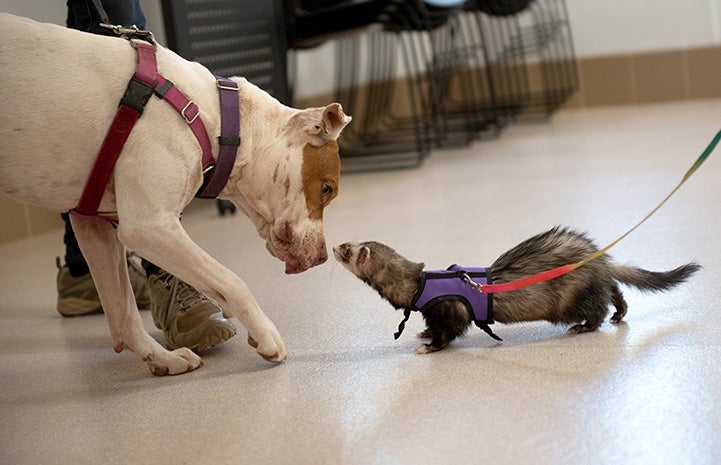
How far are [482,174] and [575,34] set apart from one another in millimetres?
2406

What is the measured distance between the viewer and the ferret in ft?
6.30

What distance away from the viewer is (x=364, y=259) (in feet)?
6.56

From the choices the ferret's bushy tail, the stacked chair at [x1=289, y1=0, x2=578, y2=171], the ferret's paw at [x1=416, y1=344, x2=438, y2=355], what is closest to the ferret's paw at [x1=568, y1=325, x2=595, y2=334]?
the ferret's bushy tail

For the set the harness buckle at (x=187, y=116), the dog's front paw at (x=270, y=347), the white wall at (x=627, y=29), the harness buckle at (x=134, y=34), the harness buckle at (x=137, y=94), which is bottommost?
the dog's front paw at (x=270, y=347)

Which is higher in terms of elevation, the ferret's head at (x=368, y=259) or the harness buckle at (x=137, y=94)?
the harness buckle at (x=137, y=94)

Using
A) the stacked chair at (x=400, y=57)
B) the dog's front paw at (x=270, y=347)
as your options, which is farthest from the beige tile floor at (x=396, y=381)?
the stacked chair at (x=400, y=57)

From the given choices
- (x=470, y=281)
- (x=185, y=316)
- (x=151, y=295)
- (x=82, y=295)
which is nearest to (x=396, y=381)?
(x=470, y=281)

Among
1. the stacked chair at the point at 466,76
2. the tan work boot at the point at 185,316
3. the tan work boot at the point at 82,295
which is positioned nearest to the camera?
the tan work boot at the point at 185,316

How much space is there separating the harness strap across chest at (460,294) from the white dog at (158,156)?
0.23 m

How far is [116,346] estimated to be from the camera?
82.0 inches

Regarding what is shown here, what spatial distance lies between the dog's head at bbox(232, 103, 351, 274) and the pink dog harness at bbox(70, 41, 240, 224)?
0.06 meters

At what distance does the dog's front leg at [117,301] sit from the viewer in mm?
2029

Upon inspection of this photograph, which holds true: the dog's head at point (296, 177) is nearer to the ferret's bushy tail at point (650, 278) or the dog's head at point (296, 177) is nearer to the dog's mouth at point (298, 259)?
the dog's mouth at point (298, 259)

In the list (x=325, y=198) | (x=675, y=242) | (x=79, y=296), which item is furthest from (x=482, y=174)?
(x=325, y=198)
